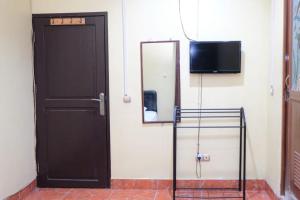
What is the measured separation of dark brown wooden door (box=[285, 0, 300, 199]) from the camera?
7.88ft

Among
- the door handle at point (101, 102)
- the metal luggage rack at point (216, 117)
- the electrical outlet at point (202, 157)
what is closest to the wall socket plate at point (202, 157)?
the electrical outlet at point (202, 157)

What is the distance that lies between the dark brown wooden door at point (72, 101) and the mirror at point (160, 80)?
1.48 ft

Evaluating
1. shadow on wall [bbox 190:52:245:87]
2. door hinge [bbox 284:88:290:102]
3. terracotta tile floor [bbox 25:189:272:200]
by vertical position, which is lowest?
terracotta tile floor [bbox 25:189:272:200]

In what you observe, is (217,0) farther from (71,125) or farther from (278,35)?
(71,125)

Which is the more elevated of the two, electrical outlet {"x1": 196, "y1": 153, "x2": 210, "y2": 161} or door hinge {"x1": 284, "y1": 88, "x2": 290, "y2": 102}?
door hinge {"x1": 284, "y1": 88, "x2": 290, "y2": 102}

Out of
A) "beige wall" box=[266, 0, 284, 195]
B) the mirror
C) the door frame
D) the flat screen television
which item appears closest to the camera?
the door frame

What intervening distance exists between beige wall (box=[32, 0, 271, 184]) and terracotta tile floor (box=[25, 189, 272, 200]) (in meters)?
0.19

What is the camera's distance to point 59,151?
11.6 ft

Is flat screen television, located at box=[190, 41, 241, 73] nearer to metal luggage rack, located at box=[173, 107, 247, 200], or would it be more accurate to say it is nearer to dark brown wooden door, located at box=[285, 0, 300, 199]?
metal luggage rack, located at box=[173, 107, 247, 200]

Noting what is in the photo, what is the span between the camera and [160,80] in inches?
132

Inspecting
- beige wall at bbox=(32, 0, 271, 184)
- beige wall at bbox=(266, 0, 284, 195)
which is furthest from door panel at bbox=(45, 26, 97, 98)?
beige wall at bbox=(266, 0, 284, 195)

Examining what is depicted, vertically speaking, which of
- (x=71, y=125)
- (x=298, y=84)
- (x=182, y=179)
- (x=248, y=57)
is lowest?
(x=182, y=179)

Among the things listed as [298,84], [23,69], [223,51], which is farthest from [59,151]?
[298,84]

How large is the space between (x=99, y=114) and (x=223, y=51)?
1522mm
